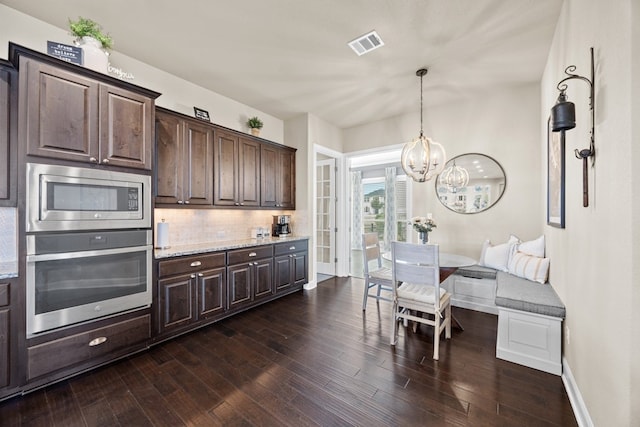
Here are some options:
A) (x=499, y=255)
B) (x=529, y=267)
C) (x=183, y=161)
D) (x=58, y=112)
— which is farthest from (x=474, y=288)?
(x=58, y=112)

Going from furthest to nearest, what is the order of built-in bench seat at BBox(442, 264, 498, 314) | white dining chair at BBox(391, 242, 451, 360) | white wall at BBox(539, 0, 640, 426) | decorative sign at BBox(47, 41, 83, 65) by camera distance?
1. built-in bench seat at BBox(442, 264, 498, 314)
2. white dining chair at BBox(391, 242, 451, 360)
3. decorative sign at BBox(47, 41, 83, 65)
4. white wall at BBox(539, 0, 640, 426)

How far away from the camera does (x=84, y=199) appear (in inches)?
81.5

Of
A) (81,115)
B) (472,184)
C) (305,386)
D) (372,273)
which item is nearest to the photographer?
(305,386)

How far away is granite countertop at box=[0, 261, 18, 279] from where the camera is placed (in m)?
1.75

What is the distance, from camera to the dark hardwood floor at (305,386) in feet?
5.41

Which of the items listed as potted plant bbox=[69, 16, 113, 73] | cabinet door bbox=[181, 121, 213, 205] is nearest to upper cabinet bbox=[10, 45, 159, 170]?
potted plant bbox=[69, 16, 113, 73]

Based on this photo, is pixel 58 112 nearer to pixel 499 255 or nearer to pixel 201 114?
pixel 201 114

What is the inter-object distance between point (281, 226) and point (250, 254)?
1079mm

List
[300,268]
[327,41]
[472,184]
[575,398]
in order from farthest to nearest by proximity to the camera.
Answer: [300,268], [472,184], [327,41], [575,398]

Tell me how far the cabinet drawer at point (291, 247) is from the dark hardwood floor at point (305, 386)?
128 cm

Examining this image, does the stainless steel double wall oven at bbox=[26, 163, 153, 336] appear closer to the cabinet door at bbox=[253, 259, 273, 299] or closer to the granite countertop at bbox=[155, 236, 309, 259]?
the granite countertop at bbox=[155, 236, 309, 259]

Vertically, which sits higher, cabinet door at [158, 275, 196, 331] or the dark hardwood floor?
cabinet door at [158, 275, 196, 331]

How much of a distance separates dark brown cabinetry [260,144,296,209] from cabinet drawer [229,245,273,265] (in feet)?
2.50

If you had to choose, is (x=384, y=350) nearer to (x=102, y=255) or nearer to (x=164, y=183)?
(x=102, y=255)
